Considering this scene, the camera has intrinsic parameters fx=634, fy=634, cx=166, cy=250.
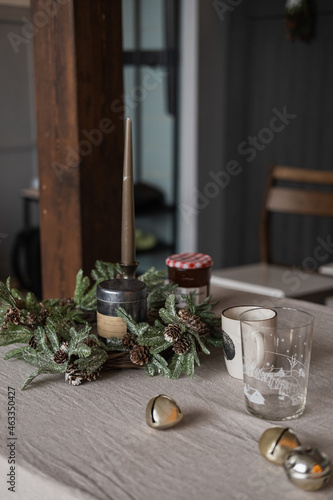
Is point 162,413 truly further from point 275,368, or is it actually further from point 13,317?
point 13,317

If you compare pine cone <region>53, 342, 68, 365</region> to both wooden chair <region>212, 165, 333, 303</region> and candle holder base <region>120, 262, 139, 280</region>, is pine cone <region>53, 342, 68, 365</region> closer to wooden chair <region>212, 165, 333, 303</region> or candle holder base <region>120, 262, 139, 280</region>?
candle holder base <region>120, 262, 139, 280</region>

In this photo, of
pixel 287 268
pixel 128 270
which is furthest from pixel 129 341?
pixel 287 268

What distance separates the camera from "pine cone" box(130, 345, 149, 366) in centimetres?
88

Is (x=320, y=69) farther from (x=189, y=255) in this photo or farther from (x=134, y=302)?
(x=134, y=302)

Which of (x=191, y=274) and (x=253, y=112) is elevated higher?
(x=253, y=112)

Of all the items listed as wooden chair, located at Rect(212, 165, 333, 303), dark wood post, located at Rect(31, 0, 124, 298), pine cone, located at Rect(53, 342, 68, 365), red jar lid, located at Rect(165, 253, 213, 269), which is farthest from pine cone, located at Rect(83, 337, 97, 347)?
wooden chair, located at Rect(212, 165, 333, 303)

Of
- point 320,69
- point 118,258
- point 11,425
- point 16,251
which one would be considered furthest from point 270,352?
point 16,251

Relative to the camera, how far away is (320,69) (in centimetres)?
312

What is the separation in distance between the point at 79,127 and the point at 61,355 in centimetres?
78

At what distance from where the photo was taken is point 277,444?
656mm

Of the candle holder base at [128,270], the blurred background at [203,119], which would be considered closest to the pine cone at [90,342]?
the candle holder base at [128,270]

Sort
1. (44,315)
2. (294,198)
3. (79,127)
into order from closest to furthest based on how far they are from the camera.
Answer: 1. (44,315)
2. (79,127)
3. (294,198)

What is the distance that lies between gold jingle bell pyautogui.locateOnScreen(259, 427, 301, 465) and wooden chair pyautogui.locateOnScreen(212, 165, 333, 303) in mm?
1422

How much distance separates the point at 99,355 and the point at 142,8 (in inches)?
115
